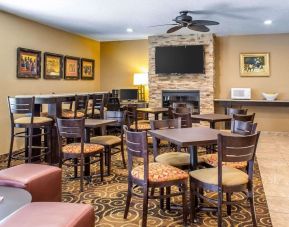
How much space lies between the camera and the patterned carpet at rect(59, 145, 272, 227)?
115 inches

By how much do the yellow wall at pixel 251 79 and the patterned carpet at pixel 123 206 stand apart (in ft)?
14.8

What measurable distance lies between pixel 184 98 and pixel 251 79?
1964mm

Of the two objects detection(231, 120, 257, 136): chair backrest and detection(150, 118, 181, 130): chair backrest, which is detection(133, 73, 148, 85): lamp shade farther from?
detection(231, 120, 257, 136): chair backrest

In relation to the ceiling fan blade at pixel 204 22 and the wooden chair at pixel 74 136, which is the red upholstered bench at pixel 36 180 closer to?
the wooden chair at pixel 74 136

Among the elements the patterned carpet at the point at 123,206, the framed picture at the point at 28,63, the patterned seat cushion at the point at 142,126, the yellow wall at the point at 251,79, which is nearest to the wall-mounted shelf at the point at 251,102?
the yellow wall at the point at 251,79

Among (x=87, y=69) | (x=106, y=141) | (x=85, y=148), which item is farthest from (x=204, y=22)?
(x=87, y=69)

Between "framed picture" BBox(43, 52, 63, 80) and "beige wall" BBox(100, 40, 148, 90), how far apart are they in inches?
87.9

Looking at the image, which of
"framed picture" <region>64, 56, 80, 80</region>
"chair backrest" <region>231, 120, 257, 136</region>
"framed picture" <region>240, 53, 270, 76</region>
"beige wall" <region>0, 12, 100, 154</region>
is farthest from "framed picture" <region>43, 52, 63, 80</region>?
"framed picture" <region>240, 53, 270, 76</region>

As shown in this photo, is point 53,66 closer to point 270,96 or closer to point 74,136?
point 74,136

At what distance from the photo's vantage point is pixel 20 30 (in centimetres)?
622

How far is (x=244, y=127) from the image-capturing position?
3.51 metres

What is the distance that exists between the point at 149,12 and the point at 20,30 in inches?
107

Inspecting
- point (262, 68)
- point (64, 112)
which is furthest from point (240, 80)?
point (64, 112)

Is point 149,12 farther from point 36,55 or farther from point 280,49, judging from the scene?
point 280,49
